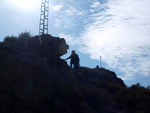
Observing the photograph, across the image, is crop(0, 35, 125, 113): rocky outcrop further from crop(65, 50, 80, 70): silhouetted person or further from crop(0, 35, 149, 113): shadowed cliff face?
crop(65, 50, 80, 70): silhouetted person

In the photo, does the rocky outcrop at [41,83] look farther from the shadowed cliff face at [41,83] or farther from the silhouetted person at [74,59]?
the silhouetted person at [74,59]

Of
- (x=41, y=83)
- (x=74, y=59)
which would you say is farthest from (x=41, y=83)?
(x=74, y=59)

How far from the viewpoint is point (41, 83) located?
37.6ft

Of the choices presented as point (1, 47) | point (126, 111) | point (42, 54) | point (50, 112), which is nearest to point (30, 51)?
point (42, 54)

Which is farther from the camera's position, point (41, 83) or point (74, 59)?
point (74, 59)

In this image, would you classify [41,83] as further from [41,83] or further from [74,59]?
[74,59]

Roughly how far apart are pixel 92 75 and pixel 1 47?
865 cm

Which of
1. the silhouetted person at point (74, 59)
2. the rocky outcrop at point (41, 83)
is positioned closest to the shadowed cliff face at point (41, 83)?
the rocky outcrop at point (41, 83)

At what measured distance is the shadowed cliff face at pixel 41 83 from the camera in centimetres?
1039

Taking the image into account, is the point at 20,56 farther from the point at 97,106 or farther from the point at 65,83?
the point at 97,106

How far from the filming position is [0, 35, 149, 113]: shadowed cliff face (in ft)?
34.1

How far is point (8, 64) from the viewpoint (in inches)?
452

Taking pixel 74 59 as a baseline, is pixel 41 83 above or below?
below

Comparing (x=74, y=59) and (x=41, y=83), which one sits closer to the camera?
(x=41, y=83)
